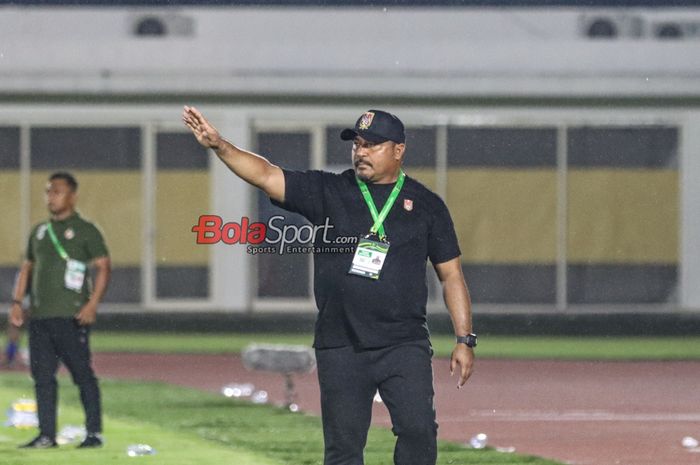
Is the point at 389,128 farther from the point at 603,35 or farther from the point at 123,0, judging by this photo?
the point at 123,0

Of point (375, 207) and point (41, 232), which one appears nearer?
point (375, 207)

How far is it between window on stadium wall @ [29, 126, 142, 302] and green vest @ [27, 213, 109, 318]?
14.3 metres

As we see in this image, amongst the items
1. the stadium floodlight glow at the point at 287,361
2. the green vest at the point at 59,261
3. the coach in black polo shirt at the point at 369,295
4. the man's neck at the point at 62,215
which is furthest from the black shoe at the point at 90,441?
the coach in black polo shirt at the point at 369,295

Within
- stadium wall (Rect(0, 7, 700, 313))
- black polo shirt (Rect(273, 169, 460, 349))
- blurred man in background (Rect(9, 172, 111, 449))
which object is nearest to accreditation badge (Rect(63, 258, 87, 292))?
blurred man in background (Rect(9, 172, 111, 449))

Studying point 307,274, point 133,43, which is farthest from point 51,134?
point 307,274

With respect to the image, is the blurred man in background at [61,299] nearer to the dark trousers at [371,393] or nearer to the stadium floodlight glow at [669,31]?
the dark trousers at [371,393]

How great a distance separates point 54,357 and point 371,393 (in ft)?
15.4

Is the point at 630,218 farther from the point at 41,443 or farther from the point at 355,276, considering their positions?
the point at 355,276

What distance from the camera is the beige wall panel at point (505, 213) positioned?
88.8 ft

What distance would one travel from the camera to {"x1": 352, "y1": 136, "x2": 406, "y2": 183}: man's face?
837 cm

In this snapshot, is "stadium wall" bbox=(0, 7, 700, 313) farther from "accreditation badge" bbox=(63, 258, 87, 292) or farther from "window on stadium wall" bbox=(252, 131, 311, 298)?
"accreditation badge" bbox=(63, 258, 87, 292)

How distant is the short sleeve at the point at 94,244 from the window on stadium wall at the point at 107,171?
564 inches

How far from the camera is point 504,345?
83.1 ft

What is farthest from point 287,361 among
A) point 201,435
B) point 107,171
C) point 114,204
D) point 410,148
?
point 107,171
